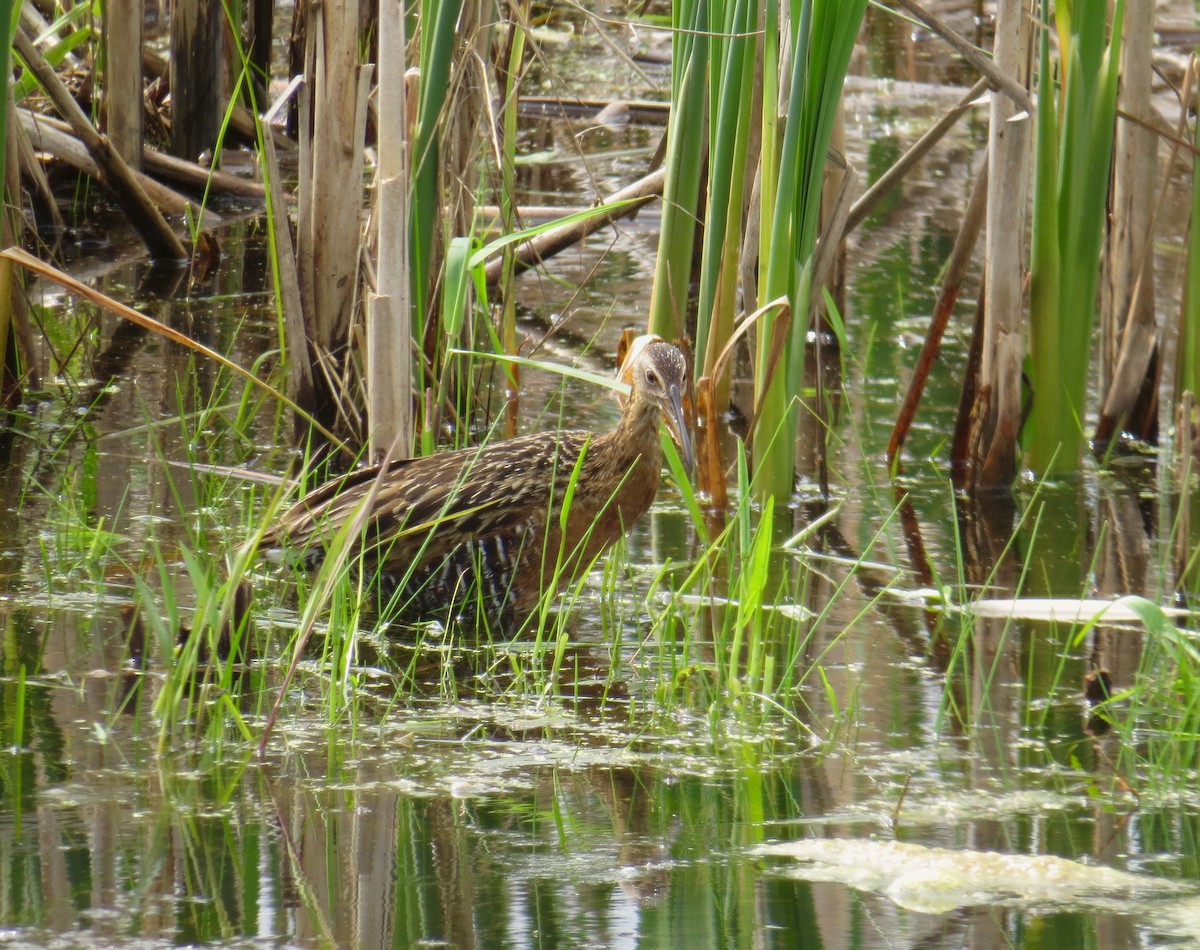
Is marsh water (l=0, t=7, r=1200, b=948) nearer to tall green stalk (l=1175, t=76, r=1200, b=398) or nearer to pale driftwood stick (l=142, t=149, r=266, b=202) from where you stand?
tall green stalk (l=1175, t=76, r=1200, b=398)

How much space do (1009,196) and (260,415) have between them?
2.64 metres

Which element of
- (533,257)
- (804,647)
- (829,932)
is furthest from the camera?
(533,257)

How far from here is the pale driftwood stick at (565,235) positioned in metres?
6.48

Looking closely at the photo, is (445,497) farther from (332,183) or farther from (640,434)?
(332,183)

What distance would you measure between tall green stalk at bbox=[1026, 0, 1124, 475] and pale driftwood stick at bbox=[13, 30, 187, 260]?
3.55 meters

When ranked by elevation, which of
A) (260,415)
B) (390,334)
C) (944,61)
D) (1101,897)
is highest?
(944,61)

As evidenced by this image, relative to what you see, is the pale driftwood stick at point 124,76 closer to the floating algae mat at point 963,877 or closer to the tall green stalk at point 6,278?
the tall green stalk at point 6,278

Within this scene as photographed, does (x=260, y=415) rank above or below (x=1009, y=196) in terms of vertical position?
below

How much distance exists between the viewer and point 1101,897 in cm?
298

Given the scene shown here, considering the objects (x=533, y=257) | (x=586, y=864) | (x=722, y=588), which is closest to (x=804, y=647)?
(x=722, y=588)

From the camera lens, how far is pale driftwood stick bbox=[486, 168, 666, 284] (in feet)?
21.2

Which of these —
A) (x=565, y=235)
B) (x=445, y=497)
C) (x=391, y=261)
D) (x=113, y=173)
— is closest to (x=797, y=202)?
(x=391, y=261)

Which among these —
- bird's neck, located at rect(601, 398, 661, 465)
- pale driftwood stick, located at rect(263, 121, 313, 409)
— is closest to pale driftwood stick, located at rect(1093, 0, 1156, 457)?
bird's neck, located at rect(601, 398, 661, 465)

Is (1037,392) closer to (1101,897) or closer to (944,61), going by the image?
(1101,897)
